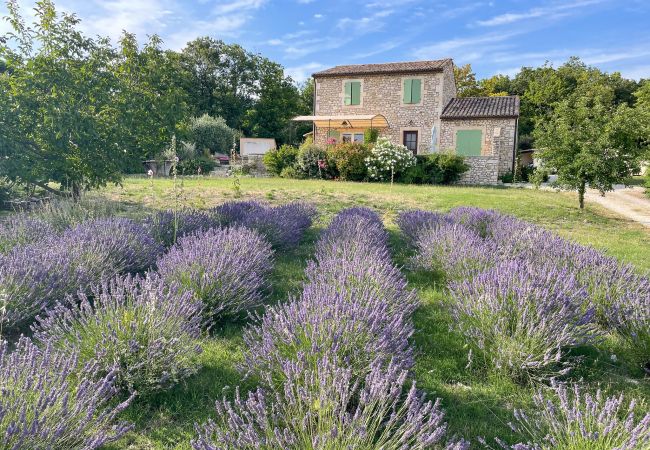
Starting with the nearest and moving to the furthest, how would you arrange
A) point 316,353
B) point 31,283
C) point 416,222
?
point 316,353, point 31,283, point 416,222

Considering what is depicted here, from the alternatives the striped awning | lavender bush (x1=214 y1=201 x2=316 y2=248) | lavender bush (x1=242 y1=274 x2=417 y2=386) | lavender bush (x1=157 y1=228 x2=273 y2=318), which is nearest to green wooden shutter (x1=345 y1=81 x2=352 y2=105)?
the striped awning

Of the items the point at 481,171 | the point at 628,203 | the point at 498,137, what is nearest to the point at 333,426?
the point at 628,203

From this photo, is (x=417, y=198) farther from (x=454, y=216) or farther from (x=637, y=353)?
(x=637, y=353)

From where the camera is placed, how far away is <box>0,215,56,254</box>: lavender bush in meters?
3.72

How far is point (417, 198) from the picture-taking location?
962 centimetres

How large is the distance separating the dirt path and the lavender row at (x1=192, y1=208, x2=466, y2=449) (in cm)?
844

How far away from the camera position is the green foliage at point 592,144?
28.1 ft

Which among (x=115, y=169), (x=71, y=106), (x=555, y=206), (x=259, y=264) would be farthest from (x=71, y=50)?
(x=555, y=206)

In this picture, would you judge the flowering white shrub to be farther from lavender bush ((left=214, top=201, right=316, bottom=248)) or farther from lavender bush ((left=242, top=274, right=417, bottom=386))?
lavender bush ((left=242, top=274, right=417, bottom=386))

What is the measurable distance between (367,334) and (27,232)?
3637 mm

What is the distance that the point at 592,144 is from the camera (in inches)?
342

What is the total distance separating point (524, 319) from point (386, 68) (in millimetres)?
19993

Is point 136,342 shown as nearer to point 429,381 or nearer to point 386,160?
point 429,381

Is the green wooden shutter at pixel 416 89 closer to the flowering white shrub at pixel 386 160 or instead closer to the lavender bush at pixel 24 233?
the flowering white shrub at pixel 386 160
